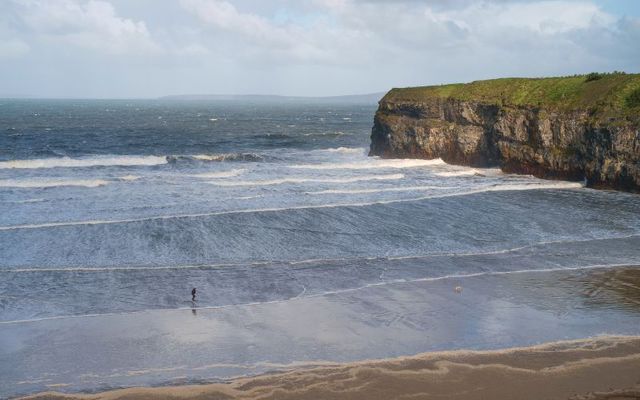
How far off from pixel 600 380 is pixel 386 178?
30.2 metres

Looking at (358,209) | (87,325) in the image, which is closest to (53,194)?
(358,209)

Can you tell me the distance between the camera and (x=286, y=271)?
73.4 ft

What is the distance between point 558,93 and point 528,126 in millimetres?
3415

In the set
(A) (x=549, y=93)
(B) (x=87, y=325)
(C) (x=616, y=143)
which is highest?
(A) (x=549, y=93)

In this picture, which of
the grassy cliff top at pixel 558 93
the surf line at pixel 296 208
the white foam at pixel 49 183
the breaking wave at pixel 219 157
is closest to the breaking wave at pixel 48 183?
the white foam at pixel 49 183

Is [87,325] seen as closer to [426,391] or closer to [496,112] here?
[426,391]

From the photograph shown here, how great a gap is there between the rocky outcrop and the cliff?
5 centimetres

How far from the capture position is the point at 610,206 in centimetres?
3306

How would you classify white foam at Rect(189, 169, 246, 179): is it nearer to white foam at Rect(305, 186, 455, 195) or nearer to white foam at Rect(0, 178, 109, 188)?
white foam at Rect(0, 178, 109, 188)

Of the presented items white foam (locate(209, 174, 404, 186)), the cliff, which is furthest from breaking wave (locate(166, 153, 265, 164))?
white foam (locate(209, 174, 404, 186))

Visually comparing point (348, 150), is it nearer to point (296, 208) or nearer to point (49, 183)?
point (49, 183)

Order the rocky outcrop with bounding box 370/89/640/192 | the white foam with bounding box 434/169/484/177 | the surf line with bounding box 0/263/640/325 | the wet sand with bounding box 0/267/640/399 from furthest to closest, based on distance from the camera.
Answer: the white foam with bounding box 434/169/484/177
the rocky outcrop with bounding box 370/89/640/192
the surf line with bounding box 0/263/640/325
the wet sand with bounding box 0/267/640/399

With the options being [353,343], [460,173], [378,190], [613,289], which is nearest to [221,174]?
[378,190]

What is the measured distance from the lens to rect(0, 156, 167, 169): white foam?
48406 mm
